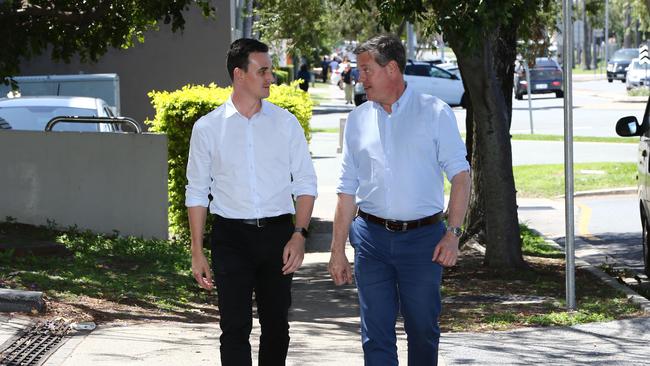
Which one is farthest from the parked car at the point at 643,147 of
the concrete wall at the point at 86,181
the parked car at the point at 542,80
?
the parked car at the point at 542,80

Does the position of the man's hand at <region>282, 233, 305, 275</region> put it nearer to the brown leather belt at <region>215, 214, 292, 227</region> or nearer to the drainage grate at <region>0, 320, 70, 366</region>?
the brown leather belt at <region>215, 214, 292, 227</region>

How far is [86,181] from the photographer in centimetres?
1413

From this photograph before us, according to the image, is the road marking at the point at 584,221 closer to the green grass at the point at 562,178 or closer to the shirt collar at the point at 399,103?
the green grass at the point at 562,178

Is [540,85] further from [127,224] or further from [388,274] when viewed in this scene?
[388,274]

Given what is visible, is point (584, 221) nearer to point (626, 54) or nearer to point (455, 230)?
point (455, 230)

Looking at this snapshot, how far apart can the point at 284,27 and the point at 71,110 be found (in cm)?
473

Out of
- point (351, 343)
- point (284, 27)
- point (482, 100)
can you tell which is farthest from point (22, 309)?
point (284, 27)

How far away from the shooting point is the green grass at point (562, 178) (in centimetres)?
2047

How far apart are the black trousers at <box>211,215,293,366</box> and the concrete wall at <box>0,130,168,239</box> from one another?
7927mm

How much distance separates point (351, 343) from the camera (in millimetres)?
8547

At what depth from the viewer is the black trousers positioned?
6086 mm

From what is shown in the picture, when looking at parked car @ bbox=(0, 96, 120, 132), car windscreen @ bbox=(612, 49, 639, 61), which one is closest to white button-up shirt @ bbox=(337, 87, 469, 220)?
parked car @ bbox=(0, 96, 120, 132)

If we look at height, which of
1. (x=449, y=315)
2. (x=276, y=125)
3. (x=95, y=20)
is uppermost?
(x=95, y=20)

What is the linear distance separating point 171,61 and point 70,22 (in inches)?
460
